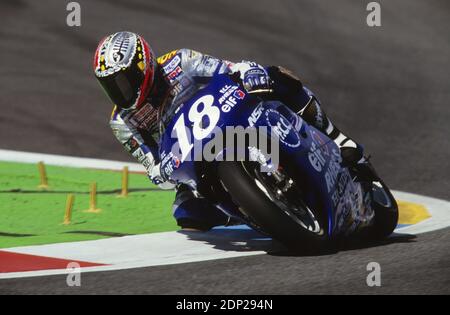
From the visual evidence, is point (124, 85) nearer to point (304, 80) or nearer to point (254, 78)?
point (254, 78)

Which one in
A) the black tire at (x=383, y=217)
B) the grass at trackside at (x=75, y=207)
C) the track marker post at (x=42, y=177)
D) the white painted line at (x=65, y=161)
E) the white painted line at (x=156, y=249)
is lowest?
the white painted line at (x=156, y=249)

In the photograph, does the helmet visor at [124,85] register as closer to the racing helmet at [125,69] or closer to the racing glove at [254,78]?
the racing helmet at [125,69]

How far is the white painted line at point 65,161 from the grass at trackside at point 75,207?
0.16 m

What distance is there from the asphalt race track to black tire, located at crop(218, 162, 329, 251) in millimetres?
250

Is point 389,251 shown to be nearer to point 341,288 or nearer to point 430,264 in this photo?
point 430,264

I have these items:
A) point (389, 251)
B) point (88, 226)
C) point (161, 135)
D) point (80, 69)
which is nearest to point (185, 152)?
point (161, 135)

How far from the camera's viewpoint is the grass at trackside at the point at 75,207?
8.39 meters

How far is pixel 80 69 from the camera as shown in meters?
14.2

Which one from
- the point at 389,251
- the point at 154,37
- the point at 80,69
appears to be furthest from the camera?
the point at 154,37

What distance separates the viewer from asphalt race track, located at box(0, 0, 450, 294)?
652 cm

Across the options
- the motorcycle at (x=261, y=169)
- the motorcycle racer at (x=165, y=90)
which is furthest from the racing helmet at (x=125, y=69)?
the motorcycle at (x=261, y=169)

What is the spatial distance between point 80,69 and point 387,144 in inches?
175

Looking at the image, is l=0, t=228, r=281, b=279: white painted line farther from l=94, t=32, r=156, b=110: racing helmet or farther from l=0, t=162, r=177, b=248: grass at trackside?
l=94, t=32, r=156, b=110: racing helmet
